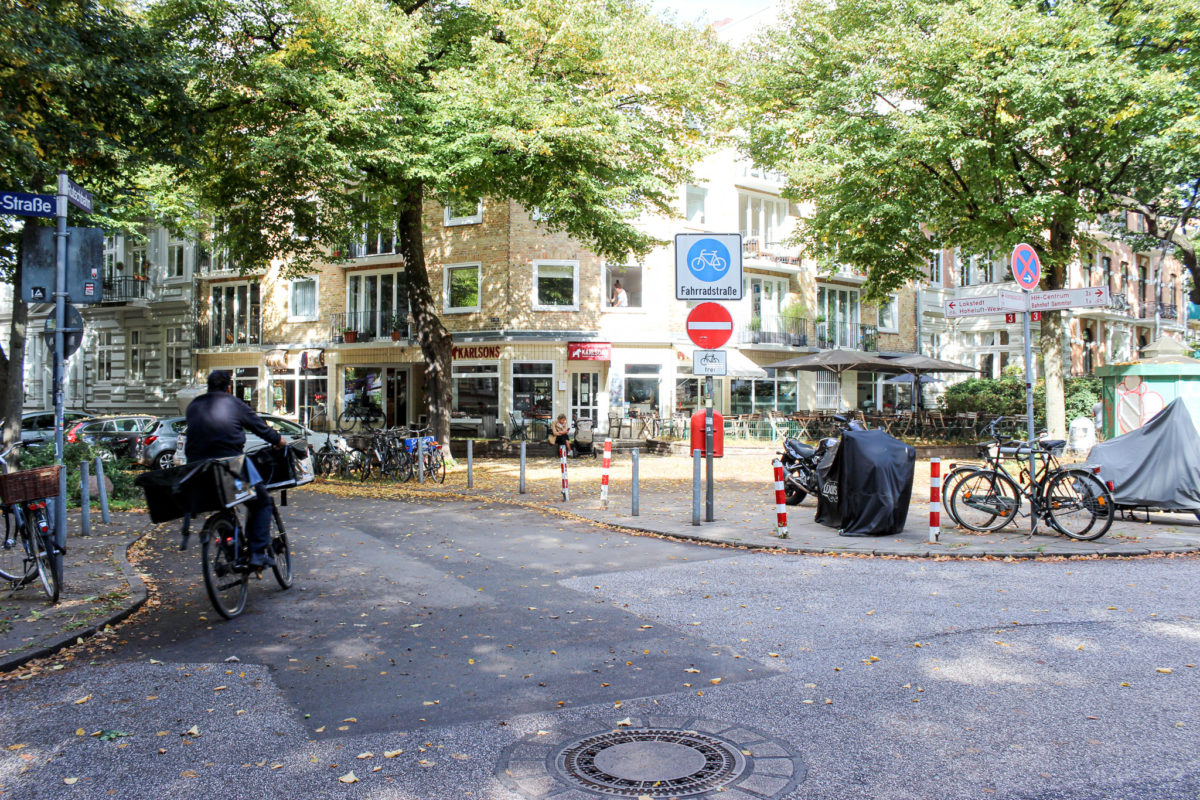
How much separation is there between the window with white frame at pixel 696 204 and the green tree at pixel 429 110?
12880mm

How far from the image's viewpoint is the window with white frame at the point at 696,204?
111ft

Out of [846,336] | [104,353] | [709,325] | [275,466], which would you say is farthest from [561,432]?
[104,353]

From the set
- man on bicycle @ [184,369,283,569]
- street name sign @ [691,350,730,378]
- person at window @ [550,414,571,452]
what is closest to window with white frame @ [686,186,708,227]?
person at window @ [550,414,571,452]

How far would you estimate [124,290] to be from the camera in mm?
39875

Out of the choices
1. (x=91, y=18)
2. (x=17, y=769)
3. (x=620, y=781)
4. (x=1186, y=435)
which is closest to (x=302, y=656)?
(x=17, y=769)

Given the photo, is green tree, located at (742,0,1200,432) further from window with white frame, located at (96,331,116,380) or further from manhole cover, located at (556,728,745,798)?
window with white frame, located at (96,331,116,380)

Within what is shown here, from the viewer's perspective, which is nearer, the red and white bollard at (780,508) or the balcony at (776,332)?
the red and white bollard at (780,508)

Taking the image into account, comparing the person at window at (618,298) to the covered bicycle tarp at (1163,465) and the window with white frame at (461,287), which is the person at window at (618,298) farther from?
the covered bicycle tarp at (1163,465)

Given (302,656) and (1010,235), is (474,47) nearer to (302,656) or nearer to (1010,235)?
(1010,235)

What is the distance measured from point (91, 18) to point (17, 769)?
12.2m

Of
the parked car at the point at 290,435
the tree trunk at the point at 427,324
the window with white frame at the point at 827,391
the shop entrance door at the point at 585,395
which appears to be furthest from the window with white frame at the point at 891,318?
the parked car at the point at 290,435

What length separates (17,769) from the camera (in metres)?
3.67

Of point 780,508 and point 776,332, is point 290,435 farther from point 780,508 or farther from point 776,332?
point 776,332

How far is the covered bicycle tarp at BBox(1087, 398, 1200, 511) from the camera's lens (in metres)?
10.1
